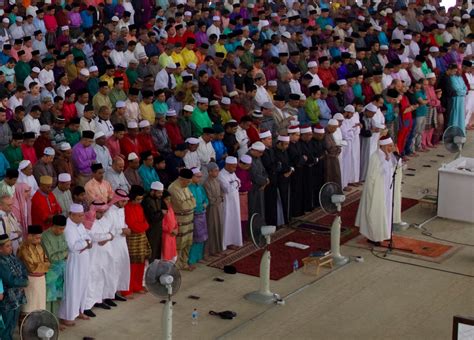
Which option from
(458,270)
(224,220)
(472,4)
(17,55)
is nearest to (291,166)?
(224,220)

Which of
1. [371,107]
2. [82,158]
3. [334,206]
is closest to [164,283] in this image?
[334,206]

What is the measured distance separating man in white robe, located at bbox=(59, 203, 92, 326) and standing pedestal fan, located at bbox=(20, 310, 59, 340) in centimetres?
206

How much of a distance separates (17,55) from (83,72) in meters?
1.85

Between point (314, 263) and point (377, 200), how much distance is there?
1651 millimetres

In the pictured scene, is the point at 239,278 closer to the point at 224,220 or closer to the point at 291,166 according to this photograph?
the point at 224,220

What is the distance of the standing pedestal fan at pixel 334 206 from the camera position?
51.5 ft

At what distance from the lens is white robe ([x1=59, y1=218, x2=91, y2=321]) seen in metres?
13.3

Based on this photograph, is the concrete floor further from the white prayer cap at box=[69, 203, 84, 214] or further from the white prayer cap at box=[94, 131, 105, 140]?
the white prayer cap at box=[94, 131, 105, 140]

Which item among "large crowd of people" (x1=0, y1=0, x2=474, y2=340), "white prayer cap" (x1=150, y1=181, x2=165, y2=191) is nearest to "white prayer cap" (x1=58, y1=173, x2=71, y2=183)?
"large crowd of people" (x1=0, y1=0, x2=474, y2=340)

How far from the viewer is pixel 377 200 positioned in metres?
16.6

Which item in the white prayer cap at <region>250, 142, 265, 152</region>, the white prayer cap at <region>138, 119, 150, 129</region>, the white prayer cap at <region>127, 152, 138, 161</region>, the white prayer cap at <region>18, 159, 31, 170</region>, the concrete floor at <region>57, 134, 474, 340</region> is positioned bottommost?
the concrete floor at <region>57, 134, 474, 340</region>

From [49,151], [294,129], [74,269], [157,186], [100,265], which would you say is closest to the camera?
[74,269]

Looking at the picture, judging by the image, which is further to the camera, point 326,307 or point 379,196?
point 379,196

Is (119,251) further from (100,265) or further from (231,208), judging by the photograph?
(231,208)
